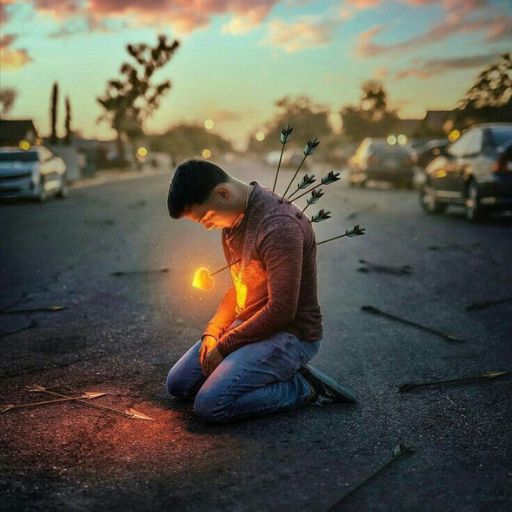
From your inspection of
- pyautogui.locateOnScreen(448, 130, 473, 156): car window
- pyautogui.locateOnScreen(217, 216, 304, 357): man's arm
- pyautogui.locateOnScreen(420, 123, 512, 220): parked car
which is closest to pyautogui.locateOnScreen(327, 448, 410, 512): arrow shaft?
pyautogui.locateOnScreen(217, 216, 304, 357): man's arm

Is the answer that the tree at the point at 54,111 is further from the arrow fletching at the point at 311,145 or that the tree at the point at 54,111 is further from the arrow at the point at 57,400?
the arrow fletching at the point at 311,145

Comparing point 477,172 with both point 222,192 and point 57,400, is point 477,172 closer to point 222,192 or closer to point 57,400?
point 222,192

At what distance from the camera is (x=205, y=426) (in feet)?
11.2

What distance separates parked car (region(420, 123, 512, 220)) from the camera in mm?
11805

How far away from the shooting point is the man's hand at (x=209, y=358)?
140 inches

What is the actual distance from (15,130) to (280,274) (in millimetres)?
73352

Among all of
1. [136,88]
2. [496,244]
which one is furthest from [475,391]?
[136,88]

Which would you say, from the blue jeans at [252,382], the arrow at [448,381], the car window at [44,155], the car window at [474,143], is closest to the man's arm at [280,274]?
the blue jeans at [252,382]

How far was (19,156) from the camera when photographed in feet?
66.7

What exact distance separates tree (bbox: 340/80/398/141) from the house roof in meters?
43.2

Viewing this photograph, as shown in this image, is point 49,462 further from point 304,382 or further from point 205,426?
point 304,382

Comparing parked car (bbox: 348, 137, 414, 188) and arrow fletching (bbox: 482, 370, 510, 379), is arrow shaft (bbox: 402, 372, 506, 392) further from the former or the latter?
parked car (bbox: 348, 137, 414, 188)

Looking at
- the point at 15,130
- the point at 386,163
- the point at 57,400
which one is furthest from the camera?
the point at 15,130

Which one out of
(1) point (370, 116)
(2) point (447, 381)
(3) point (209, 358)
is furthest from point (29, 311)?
(1) point (370, 116)
